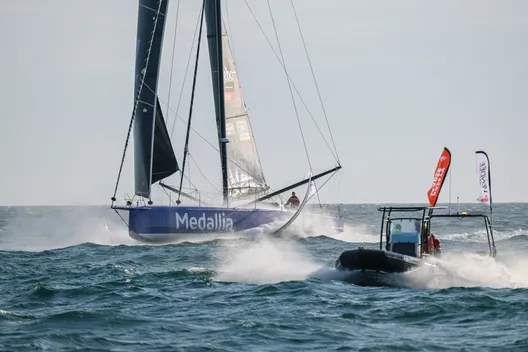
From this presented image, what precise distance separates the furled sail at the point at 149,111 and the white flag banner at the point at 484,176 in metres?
17.8

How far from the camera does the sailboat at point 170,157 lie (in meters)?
41.4

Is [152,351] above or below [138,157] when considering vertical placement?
below

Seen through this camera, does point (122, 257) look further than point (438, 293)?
Yes

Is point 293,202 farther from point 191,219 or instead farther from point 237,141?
point 191,219

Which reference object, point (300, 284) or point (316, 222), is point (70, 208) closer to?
point (316, 222)

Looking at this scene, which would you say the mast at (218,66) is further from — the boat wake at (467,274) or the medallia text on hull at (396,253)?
the medallia text on hull at (396,253)

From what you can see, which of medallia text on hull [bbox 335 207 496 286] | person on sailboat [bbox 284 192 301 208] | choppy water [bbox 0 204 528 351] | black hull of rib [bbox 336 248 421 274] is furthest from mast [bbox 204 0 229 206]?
black hull of rib [bbox 336 248 421 274]

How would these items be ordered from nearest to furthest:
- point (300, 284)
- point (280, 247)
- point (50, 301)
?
1. point (50, 301)
2. point (300, 284)
3. point (280, 247)

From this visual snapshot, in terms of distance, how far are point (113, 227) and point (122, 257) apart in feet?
45.9

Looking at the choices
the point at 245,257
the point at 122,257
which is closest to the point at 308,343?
the point at 245,257

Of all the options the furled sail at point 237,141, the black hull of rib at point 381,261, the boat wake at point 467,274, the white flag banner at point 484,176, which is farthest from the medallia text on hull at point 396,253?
the furled sail at point 237,141

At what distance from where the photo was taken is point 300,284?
977 inches

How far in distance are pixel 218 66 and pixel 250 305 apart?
26369mm

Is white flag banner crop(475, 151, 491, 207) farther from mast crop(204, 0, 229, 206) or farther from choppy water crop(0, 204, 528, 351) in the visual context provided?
mast crop(204, 0, 229, 206)
